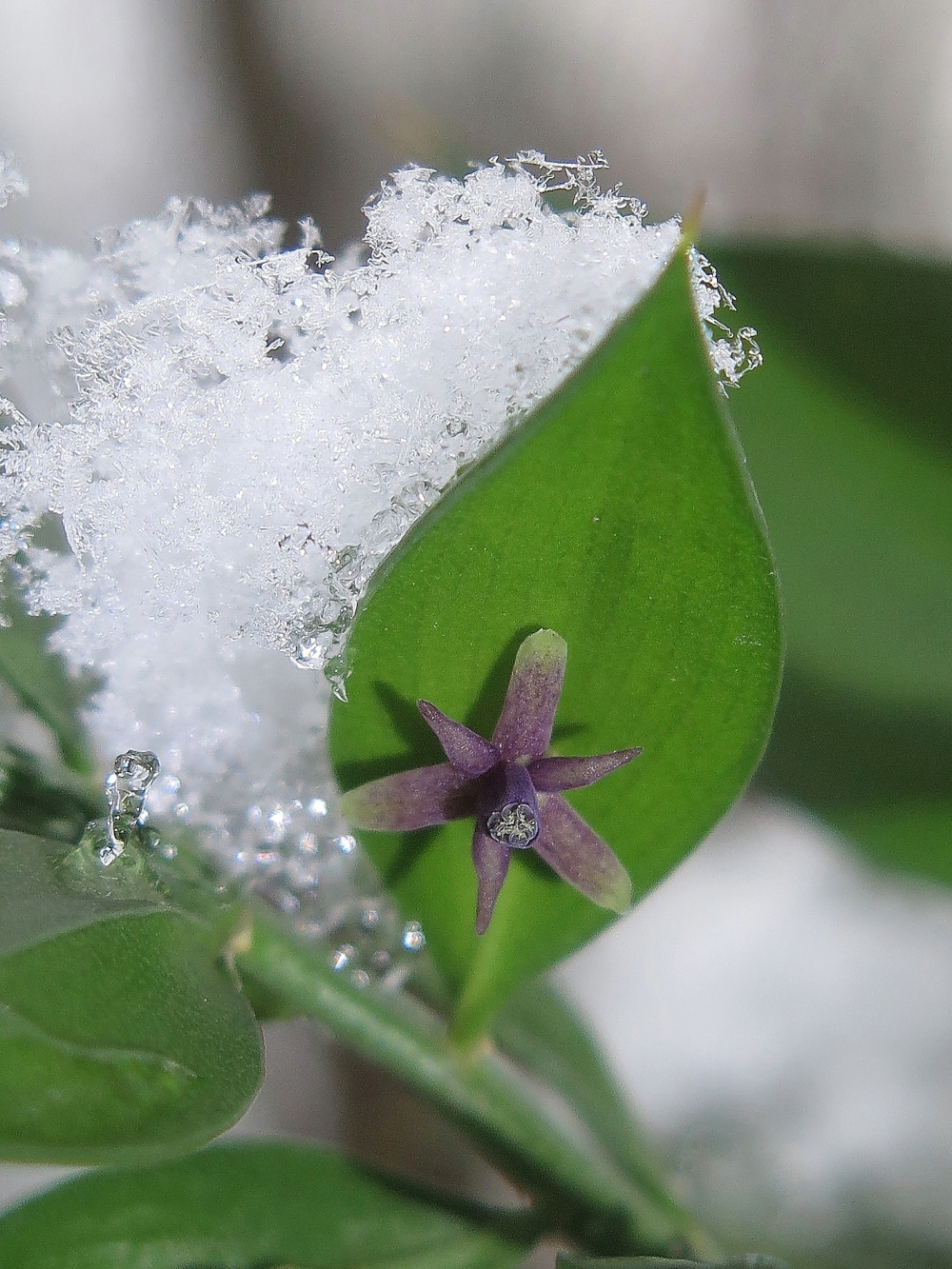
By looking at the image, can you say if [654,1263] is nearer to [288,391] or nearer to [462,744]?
[462,744]

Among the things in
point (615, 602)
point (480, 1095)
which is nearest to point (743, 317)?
point (615, 602)

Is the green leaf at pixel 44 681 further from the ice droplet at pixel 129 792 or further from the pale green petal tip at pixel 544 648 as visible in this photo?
the pale green petal tip at pixel 544 648

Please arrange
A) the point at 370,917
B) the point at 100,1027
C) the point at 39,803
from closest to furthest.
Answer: the point at 100,1027, the point at 39,803, the point at 370,917

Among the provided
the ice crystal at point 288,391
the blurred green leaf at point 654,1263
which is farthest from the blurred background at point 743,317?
the blurred green leaf at point 654,1263

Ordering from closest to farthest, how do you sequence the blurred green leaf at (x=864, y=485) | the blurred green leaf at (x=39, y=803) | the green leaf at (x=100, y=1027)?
the green leaf at (x=100, y=1027) → the blurred green leaf at (x=39, y=803) → the blurred green leaf at (x=864, y=485)

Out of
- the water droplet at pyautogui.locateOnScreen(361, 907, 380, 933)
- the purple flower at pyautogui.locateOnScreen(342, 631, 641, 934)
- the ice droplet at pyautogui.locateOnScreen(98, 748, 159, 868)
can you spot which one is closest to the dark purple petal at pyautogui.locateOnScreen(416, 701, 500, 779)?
the purple flower at pyautogui.locateOnScreen(342, 631, 641, 934)

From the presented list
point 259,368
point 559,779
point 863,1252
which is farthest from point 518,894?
point 863,1252
